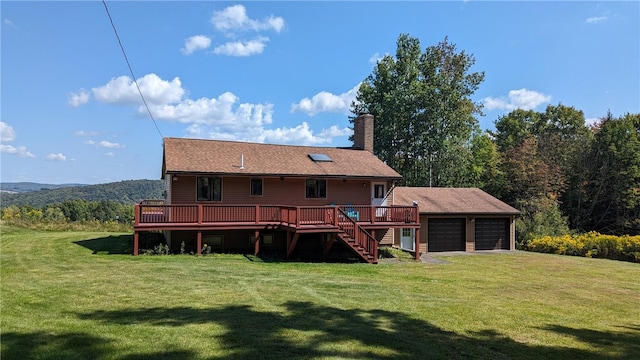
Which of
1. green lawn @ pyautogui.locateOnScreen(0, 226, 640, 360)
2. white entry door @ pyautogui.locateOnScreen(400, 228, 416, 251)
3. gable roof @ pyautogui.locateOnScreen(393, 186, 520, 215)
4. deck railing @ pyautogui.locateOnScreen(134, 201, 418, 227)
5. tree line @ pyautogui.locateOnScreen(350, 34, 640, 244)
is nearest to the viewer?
green lawn @ pyautogui.locateOnScreen(0, 226, 640, 360)

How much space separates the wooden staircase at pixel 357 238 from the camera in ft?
52.8

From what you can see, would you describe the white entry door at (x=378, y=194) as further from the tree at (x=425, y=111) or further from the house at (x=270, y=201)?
the tree at (x=425, y=111)

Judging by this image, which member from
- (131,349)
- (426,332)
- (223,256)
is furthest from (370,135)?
(131,349)

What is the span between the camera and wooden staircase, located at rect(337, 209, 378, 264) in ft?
52.8

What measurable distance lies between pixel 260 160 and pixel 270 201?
2083mm

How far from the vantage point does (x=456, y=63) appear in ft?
115

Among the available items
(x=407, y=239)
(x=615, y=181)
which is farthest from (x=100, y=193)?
(x=615, y=181)

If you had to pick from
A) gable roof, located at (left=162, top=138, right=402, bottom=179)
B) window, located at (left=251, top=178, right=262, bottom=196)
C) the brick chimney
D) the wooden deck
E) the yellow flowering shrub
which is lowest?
the yellow flowering shrub

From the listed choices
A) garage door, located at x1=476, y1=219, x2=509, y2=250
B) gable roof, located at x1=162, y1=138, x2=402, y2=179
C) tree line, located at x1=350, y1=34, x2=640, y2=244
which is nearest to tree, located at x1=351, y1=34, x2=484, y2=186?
tree line, located at x1=350, y1=34, x2=640, y2=244

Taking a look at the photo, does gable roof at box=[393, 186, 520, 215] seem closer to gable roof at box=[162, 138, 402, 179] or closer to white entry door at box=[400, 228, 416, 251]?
white entry door at box=[400, 228, 416, 251]

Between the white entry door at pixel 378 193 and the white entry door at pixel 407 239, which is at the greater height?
the white entry door at pixel 378 193

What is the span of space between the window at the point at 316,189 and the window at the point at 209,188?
4144 millimetres

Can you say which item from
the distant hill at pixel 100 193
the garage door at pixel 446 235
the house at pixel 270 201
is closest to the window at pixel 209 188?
the house at pixel 270 201

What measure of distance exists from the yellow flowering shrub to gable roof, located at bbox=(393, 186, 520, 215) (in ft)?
9.86
